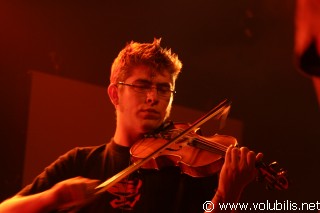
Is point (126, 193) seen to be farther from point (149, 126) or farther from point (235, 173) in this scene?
point (235, 173)

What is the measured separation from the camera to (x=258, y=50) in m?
3.48

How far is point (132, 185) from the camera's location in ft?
5.22

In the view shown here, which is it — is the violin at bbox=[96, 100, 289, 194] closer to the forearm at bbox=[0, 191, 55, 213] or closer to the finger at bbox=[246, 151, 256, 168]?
the finger at bbox=[246, 151, 256, 168]

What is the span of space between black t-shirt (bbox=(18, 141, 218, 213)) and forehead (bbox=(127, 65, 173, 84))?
306 millimetres

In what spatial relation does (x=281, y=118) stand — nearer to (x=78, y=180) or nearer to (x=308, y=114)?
(x=308, y=114)

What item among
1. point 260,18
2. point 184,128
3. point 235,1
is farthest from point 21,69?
point 260,18

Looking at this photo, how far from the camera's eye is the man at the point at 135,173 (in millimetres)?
1436

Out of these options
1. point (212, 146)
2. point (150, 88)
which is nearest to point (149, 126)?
point (150, 88)

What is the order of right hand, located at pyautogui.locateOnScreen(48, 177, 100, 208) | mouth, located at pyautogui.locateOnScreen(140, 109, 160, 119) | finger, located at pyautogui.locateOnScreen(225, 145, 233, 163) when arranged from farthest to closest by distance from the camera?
mouth, located at pyautogui.locateOnScreen(140, 109, 160, 119)
finger, located at pyautogui.locateOnScreen(225, 145, 233, 163)
right hand, located at pyautogui.locateOnScreen(48, 177, 100, 208)

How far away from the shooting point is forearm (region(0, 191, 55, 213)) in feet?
4.49

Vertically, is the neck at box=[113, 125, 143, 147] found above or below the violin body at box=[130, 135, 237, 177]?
above

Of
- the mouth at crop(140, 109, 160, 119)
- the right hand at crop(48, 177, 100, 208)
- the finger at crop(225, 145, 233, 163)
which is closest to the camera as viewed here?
the right hand at crop(48, 177, 100, 208)

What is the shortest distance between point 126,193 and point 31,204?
0.33 meters
